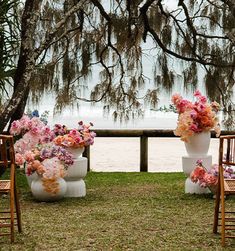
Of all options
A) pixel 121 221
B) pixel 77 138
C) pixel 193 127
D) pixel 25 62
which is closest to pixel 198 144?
pixel 193 127

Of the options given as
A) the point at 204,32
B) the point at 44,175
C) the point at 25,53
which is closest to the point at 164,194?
the point at 44,175

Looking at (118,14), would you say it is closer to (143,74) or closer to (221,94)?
(143,74)

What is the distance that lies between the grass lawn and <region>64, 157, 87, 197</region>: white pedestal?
94 millimetres

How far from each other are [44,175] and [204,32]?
8.21ft

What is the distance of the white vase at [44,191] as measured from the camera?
16.0 ft

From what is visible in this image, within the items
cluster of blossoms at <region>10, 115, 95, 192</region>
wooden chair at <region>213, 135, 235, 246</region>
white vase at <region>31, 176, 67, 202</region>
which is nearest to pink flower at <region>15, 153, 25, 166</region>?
cluster of blossoms at <region>10, 115, 95, 192</region>

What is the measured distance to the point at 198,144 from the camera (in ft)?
17.4

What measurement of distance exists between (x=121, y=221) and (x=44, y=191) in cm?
92

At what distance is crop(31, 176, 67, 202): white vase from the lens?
488 cm

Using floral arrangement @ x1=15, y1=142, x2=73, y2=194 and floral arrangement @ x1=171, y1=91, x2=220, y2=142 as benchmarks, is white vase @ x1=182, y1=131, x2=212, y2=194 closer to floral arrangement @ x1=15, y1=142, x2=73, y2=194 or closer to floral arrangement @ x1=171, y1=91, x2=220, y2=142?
floral arrangement @ x1=171, y1=91, x2=220, y2=142

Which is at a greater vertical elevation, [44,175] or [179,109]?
[179,109]

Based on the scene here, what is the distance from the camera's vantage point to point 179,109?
17.5ft

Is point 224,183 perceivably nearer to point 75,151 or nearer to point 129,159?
point 75,151

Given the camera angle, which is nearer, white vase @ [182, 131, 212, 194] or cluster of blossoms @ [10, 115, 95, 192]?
cluster of blossoms @ [10, 115, 95, 192]
